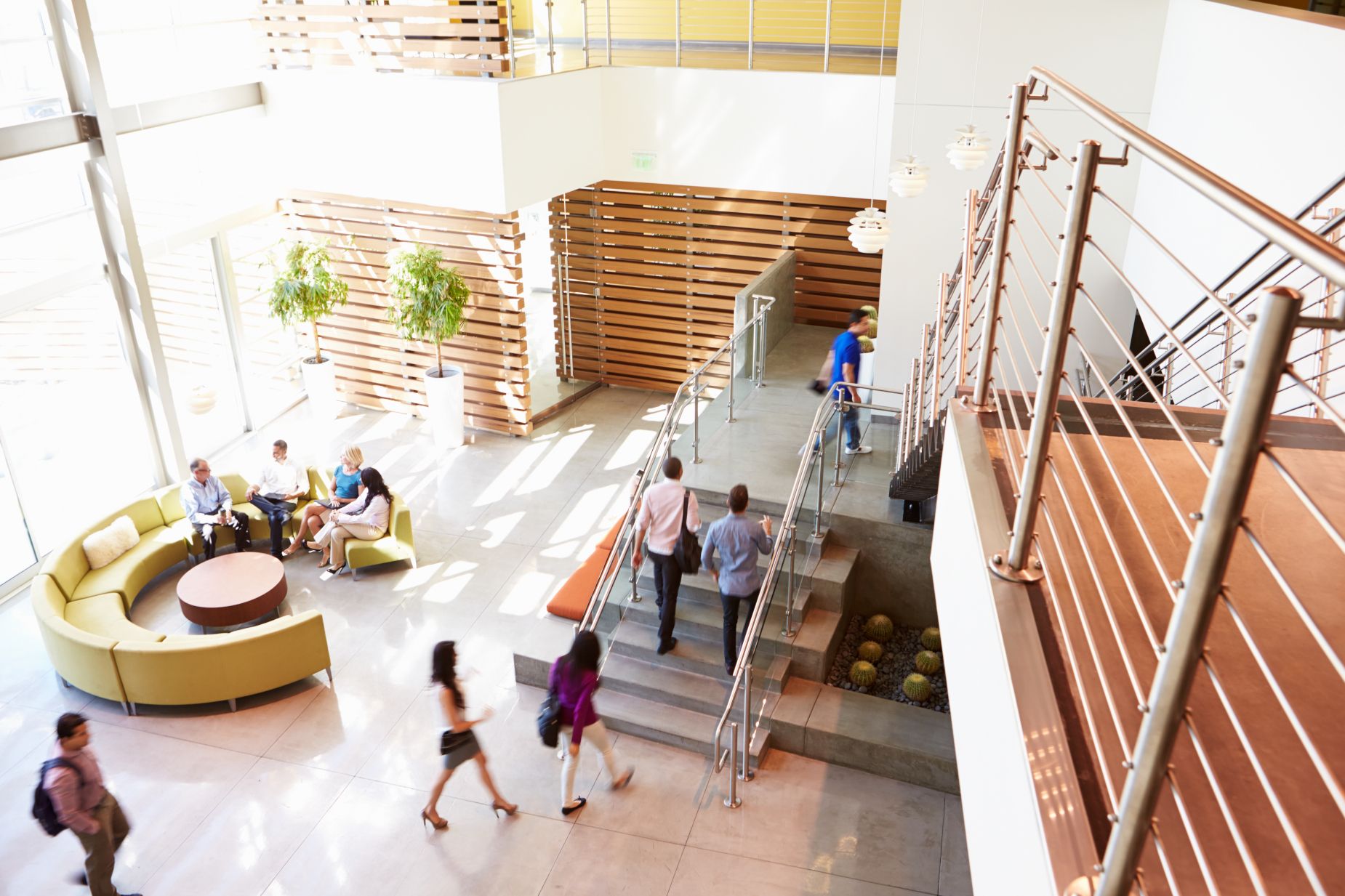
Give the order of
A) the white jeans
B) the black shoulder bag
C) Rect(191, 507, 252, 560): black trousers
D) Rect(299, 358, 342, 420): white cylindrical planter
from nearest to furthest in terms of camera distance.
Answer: the white jeans
the black shoulder bag
Rect(191, 507, 252, 560): black trousers
Rect(299, 358, 342, 420): white cylindrical planter

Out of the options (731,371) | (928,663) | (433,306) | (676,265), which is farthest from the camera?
(676,265)

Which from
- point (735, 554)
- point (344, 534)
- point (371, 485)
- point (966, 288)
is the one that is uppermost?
point (966, 288)

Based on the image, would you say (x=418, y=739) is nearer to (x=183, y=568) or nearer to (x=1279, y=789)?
(x=183, y=568)

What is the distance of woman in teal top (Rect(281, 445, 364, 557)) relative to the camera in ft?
31.4

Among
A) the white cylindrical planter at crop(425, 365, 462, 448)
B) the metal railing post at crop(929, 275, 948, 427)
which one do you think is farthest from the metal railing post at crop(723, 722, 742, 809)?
the white cylindrical planter at crop(425, 365, 462, 448)

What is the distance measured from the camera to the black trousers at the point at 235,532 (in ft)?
30.4

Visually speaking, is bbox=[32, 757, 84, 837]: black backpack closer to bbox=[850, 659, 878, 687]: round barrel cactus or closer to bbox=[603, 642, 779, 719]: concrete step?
bbox=[603, 642, 779, 719]: concrete step

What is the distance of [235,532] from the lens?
959cm

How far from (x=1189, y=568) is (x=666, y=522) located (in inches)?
243

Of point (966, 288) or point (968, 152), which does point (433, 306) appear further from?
point (966, 288)

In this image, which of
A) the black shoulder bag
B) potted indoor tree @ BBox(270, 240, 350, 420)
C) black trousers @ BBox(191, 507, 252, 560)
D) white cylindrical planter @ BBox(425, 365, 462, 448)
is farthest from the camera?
white cylindrical planter @ BBox(425, 365, 462, 448)

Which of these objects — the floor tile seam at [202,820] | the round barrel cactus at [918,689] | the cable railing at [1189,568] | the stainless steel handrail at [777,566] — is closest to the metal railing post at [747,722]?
the stainless steel handrail at [777,566]

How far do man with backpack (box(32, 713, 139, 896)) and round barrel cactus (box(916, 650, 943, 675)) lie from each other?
229 inches

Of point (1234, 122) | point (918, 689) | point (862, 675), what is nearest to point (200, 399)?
point (862, 675)
